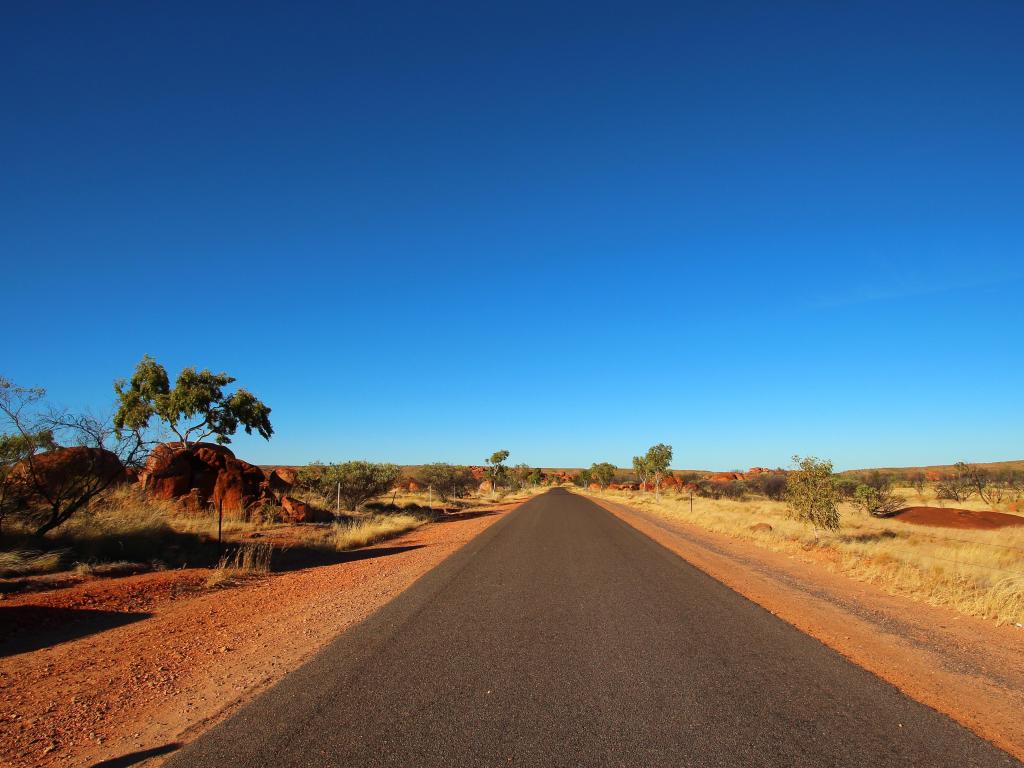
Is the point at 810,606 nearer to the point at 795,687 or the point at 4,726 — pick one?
the point at 795,687

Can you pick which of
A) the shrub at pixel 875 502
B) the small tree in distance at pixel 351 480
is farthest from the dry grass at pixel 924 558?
the small tree in distance at pixel 351 480

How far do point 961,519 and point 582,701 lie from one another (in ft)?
104

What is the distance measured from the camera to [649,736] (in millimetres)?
4270

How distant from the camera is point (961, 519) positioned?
2783cm

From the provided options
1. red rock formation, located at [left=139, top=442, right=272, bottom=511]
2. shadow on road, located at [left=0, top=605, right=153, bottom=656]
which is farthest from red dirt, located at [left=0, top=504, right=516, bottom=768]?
red rock formation, located at [left=139, top=442, right=272, bottom=511]

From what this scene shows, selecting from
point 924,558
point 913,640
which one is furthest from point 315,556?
point 924,558

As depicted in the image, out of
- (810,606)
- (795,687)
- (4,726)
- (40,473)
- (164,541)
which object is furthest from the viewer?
(164,541)

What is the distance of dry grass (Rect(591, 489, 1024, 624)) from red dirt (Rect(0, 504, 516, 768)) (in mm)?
10099

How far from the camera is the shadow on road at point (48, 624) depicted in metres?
7.33

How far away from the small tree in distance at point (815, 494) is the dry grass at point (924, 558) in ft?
1.90

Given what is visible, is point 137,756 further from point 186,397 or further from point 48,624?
point 186,397

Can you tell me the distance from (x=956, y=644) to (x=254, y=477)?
90.3ft

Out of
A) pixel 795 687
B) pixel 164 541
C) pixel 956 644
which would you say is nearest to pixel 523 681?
pixel 795 687

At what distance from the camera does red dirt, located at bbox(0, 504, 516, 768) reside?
15.2 feet
